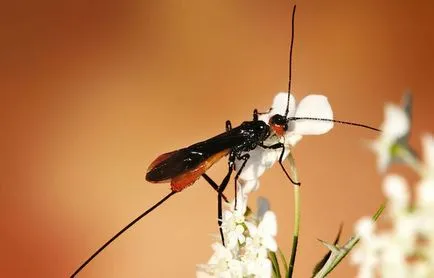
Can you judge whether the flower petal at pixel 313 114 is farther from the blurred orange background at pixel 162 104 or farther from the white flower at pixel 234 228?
the blurred orange background at pixel 162 104

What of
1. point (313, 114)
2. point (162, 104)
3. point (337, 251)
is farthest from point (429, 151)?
point (162, 104)

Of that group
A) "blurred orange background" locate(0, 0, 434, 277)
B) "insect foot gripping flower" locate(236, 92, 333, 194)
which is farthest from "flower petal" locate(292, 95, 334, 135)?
"blurred orange background" locate(0, 0, 434, 277)

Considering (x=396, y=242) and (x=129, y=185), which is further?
(x=129, y=185)

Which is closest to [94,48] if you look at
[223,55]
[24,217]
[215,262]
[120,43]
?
[120,43]

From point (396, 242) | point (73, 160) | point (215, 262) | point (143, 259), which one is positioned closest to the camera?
point (396, 242)

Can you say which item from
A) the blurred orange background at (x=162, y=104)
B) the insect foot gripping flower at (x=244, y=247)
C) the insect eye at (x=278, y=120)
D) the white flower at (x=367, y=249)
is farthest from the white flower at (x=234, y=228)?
the blurred orange background at (x=162, y=104)

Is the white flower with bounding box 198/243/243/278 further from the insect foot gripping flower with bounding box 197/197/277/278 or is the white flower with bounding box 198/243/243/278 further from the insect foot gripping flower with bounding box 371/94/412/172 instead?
the insect foot gripping flower with bounding box 371/94/412/172

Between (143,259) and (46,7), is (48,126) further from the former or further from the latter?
(143,259)

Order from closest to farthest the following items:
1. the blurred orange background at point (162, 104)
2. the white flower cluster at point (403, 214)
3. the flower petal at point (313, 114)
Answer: the white flower cluster at point (403, 214)
the flower petal at point (313, 114)
the blurred orange background at point (162, 104)
